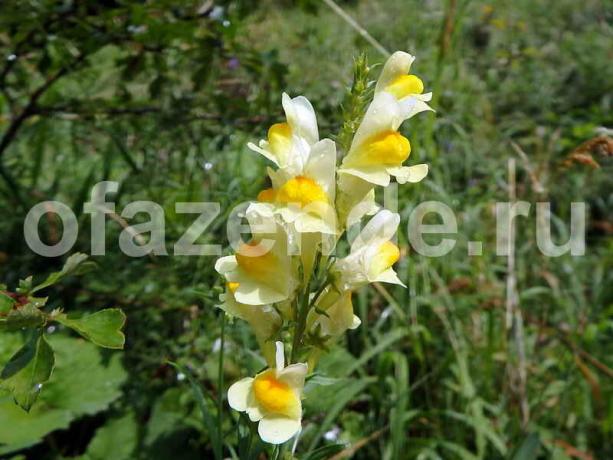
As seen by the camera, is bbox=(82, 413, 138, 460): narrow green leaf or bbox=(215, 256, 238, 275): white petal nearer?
bbox=(215, 256, 238, 275): white petal

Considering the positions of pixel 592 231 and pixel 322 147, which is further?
pixel 592 231

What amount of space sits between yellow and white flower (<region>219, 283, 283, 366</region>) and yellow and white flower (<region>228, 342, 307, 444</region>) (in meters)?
0.09

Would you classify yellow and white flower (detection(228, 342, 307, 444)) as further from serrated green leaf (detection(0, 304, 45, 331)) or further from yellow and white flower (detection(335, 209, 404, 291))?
serrated green leaf (detection(0, 304, 45, 331))

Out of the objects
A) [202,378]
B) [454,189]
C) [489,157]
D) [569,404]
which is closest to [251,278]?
[202,378]

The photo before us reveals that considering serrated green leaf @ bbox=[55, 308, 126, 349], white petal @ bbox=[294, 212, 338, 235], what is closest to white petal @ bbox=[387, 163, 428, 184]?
white petal @ bbox=[294, 212, 338, 235]

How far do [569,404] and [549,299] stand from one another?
52cm

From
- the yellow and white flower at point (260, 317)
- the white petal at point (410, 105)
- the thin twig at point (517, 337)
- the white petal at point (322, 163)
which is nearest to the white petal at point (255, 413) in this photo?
the yellow and white flower at point (260, 317)

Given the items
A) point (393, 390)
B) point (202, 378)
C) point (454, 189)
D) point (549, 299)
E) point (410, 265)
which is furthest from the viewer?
point (454, 189)

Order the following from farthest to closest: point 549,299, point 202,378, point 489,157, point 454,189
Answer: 1. point 489,157
2. point 454,189
3. point 549,299
4. point 202,378

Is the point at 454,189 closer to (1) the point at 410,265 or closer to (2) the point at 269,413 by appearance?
(1) the point at 410,265

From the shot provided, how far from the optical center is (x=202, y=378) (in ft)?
5.85

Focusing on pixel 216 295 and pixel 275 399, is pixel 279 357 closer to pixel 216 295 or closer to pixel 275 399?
pixel 275 399

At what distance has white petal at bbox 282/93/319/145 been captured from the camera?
1.06 metres

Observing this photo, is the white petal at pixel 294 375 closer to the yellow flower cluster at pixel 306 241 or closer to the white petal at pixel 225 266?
the yellow flower cluster at pixel 306 241
